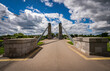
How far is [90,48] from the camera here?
14.4 feet

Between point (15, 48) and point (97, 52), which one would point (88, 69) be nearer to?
point (97, 52)

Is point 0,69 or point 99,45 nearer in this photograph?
point 0,69

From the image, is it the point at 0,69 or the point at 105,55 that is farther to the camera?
the point at 105,55

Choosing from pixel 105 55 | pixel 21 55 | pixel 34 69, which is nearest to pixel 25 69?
pixel 34 69

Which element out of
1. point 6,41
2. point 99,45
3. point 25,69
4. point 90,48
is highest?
point 6,41

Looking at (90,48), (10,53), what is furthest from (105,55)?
(10,53)

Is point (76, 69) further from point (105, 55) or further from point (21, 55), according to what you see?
point (21, 55)

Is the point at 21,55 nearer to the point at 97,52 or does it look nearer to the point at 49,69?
the point at 49,69

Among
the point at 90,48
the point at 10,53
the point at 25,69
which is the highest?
the point at 90,48

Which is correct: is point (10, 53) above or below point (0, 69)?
above

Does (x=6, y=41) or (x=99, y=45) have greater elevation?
(x=6, y=41)

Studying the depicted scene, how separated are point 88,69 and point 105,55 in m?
3.11

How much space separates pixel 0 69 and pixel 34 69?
1793 mm

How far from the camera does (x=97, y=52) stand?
4.37 metres
